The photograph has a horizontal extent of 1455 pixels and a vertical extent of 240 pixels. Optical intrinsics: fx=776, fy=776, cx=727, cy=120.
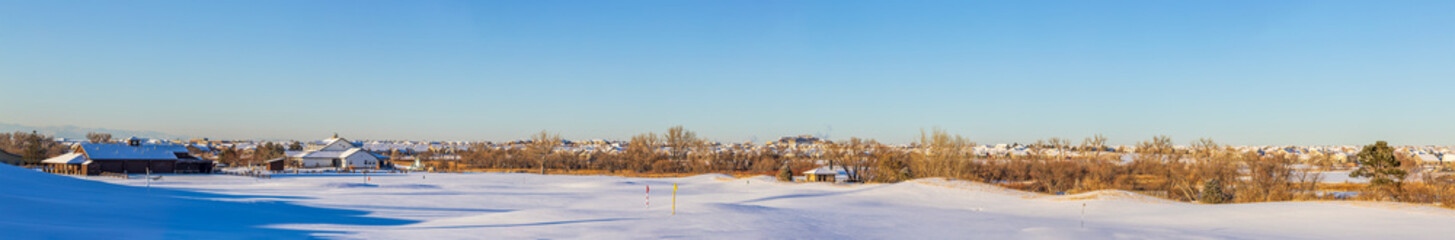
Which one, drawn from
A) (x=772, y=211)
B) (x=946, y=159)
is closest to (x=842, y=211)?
(x=772, y=211)

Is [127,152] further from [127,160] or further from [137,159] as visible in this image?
[137,159]

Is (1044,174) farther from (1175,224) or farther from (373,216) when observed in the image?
(373,216)

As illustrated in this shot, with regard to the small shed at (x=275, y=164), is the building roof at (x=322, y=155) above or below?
above

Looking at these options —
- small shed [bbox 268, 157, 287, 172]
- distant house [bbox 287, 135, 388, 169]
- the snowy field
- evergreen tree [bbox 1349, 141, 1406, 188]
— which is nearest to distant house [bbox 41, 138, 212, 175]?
small shed [bbox 268, 157, 287, 172]

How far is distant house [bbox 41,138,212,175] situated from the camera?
45.8 meters

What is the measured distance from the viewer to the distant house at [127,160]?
45781 millimetres

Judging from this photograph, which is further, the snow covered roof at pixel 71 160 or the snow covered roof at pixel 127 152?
the snow covered roof at pixel 127 152

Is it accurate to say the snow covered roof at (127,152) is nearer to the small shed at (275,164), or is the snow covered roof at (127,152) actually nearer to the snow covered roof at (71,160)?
the snow covered roof at (71,160)

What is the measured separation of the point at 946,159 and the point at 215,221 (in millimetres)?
39820

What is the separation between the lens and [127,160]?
1845 inches

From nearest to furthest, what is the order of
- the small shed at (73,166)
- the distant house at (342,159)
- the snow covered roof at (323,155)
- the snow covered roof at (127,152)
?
1. the small shed at (73,166)
2. the snow covered roof at (127,152)
3. the distant house at (342,159)
4. the snow covered roof at (323,155)

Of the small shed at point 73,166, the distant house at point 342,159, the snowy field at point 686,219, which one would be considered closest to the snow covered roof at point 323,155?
the distant house at point 342,159

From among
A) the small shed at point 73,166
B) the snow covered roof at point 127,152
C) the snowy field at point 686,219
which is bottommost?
the snowy field at point 686,219

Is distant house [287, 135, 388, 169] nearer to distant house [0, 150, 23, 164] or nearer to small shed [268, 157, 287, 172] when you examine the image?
small shed [268, 157, 287, 172]
